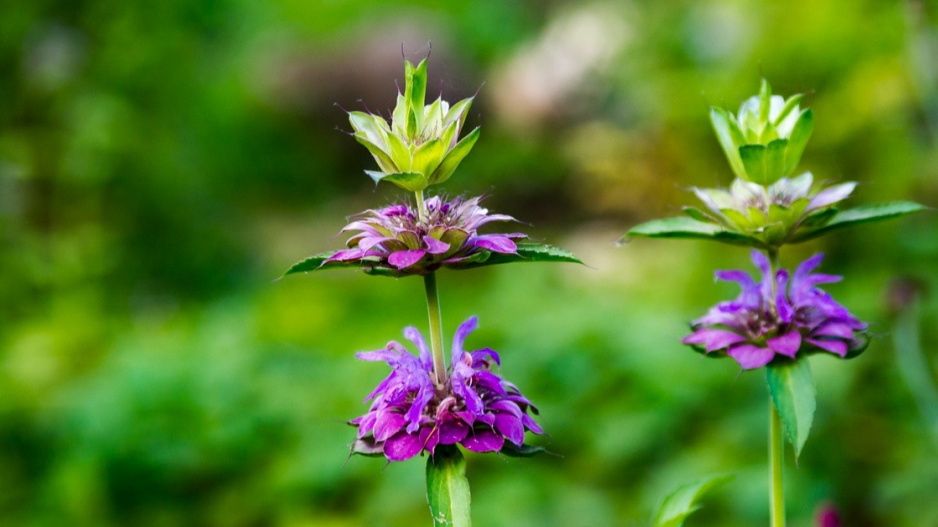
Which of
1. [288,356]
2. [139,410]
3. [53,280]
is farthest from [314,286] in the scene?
[139,410]

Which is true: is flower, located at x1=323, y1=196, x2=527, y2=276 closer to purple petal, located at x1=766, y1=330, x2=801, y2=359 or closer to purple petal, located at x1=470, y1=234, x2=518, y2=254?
purple petal, located at x1=470, y1=234, x2=518, y2=254

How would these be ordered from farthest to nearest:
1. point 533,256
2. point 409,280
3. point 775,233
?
point 409,280
point 775,233
point 533,256

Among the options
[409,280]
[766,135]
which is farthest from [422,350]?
[409,280]

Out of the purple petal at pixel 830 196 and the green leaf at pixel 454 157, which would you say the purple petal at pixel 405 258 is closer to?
the green leaf at pixel 454 157

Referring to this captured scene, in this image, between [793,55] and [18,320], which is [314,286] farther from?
[793,55]

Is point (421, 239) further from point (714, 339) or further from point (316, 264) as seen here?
point (714, 339)

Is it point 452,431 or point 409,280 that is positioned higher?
point 409,280

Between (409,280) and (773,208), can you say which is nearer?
(773,208)

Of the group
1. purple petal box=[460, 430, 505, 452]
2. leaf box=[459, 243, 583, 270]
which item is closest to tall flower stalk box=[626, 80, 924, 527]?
leaf box=[459, 243, 583, 270]
